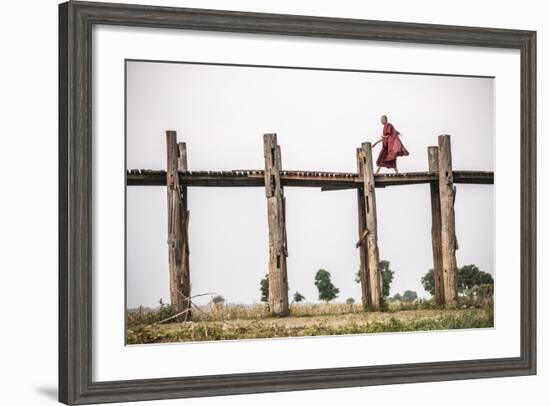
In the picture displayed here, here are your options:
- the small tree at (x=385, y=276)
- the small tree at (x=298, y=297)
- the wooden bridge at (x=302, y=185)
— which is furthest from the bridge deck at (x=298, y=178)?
the small tree at (x=298, y=297)

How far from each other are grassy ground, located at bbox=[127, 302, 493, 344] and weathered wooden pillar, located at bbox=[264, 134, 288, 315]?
0.28 feet

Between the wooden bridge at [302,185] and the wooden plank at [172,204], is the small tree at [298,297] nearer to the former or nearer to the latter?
the wooden bridge at [302,185]

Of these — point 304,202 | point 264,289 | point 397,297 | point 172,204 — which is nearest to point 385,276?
point 397,297

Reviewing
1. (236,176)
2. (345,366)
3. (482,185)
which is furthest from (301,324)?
(482,185)

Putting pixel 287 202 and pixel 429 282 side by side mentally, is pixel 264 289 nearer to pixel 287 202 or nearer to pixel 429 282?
pixel 287 202

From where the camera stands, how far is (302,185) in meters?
7.61

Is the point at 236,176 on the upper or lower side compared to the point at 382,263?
upper

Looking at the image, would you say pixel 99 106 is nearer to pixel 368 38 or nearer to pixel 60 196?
pixel 60 196

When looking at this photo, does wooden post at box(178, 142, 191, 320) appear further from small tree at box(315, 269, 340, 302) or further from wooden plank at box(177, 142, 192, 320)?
small tree at box(315, 269, 340, 302)

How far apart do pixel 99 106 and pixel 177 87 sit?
508 mm

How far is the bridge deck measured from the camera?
23.6 ft

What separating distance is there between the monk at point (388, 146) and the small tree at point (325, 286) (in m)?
0.68

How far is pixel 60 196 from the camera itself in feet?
22.5

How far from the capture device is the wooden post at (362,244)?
7684mm
